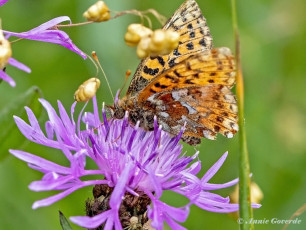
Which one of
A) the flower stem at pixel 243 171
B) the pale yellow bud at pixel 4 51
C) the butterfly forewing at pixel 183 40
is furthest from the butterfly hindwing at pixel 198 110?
the pale yellow bud at pixel 4 51

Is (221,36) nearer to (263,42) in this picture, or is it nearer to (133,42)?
(263,42)

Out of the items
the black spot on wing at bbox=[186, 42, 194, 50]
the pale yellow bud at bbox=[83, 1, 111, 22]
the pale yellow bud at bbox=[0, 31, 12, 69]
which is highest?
the pale yellow bud at bbox=[83, 1, 111, 22]

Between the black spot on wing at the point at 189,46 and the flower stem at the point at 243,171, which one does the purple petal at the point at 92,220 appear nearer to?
the flower stem at the point at 243,171

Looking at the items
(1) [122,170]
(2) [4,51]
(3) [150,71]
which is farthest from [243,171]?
(3) [150,71]

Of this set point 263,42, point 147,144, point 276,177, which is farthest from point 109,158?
point 263,42

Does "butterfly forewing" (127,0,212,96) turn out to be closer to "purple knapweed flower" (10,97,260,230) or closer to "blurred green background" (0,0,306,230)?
"purple knapweed flower" (10,97,260,230)

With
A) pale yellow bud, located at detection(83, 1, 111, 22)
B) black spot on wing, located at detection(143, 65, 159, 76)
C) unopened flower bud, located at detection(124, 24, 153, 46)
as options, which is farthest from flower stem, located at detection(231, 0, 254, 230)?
black spot on wing, located at detection(143, 65, 159, 76)
